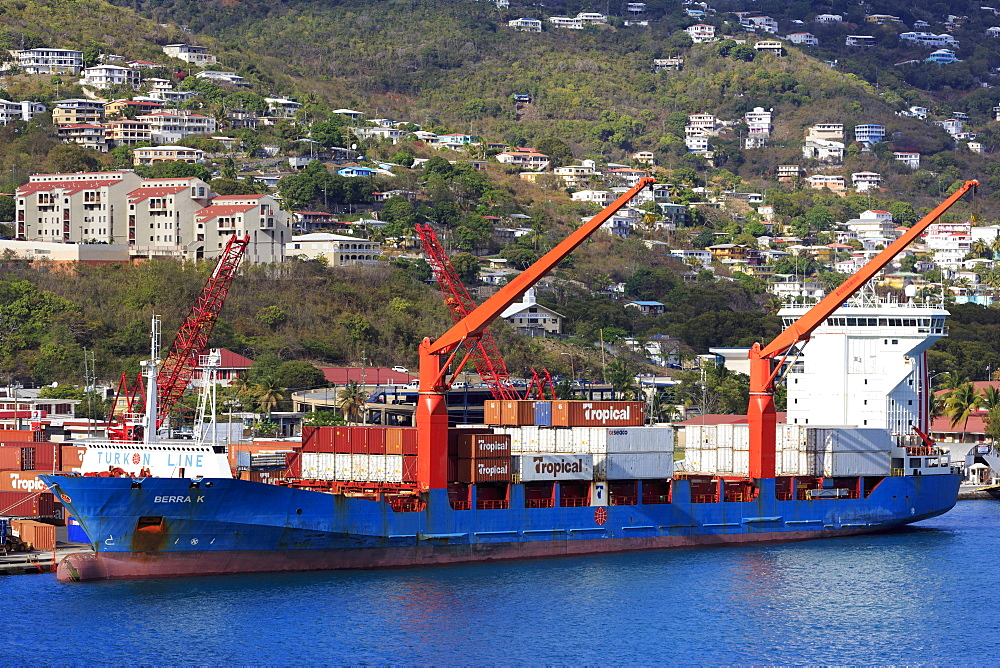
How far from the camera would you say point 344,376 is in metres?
119

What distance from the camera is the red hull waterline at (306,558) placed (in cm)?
5566

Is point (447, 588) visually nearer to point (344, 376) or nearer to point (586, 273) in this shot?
point (344, 376)

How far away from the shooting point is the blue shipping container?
2516 inches

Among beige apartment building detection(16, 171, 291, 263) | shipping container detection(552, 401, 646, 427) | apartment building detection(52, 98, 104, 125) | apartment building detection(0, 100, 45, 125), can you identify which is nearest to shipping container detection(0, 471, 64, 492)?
shipping container detection(552, 401, 646, 427)

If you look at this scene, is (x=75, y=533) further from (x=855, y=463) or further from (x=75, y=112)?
(x=75, y=112)

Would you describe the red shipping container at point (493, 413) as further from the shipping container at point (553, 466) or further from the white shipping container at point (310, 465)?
the white shipping container at point (310, 465)

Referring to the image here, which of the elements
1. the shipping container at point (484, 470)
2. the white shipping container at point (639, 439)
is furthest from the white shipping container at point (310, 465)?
the white shipping container at point (639, 439)

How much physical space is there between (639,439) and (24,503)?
1009 inches

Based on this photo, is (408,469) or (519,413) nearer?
(408,469)

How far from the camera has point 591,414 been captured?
210ft

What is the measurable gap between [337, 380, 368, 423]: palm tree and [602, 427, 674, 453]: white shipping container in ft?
126

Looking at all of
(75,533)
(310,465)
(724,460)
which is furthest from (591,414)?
(75,533)

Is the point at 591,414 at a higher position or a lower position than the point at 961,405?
lower

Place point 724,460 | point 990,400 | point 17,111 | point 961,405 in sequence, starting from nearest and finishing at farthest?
point 724,460, point 961,405, point 990,400, point 17,111
